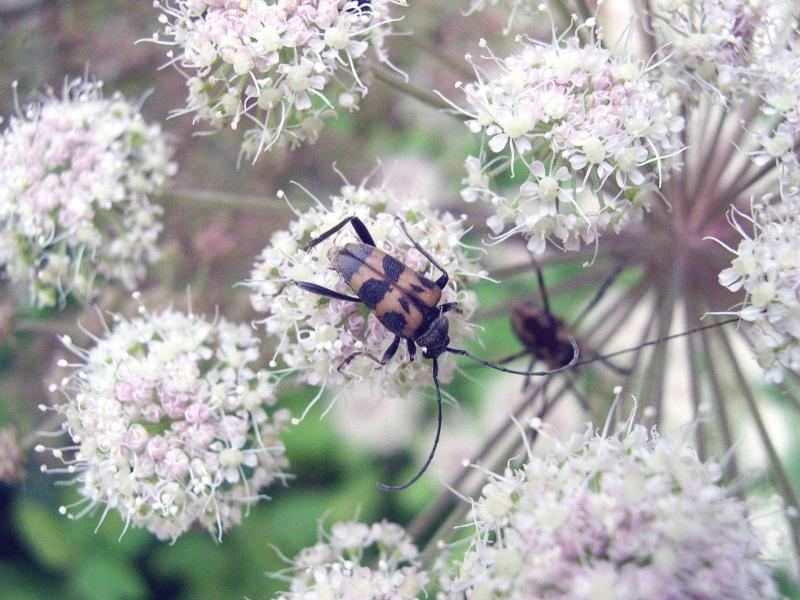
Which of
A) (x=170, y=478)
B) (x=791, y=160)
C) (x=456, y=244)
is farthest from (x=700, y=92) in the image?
(x=170, y=478)

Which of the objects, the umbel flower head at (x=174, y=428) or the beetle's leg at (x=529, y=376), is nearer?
the umbel flower head at (x=174, y=428)

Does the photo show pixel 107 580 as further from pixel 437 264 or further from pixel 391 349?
pixel 437 264

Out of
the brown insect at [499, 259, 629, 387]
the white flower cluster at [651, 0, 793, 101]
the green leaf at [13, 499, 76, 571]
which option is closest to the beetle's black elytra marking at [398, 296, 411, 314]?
the brown insect at [499, 259, 629, 387]

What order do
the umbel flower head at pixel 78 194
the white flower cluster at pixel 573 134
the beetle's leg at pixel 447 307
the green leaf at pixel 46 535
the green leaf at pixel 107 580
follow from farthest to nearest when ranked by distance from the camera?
the green leaf at pixel 46 535, the green leaf at pixel 107 580, the umbel flower head at pixel 78 194, the beetle's leg at pixel 447 307, the white flower cluster at pixel 573 134

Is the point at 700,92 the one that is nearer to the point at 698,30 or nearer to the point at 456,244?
the point at 698,30

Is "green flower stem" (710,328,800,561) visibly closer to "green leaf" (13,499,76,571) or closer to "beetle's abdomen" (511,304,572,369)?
"beetle's abdomen" (511,304,572,369)

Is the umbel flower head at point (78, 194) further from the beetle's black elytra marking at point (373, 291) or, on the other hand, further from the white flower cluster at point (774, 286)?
the white flower cluster at point (774, 286)

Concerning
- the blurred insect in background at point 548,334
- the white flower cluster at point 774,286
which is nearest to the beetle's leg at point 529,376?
the blurred insect in background at point 548,334
